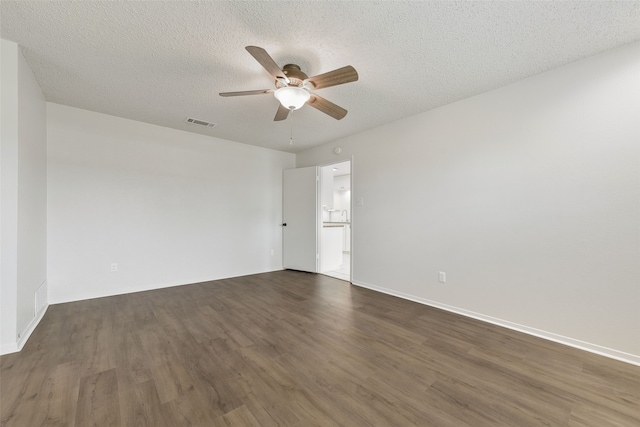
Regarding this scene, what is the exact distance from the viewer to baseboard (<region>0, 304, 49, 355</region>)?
78.7 inches

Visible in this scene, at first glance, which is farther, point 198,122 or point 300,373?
point 198,122

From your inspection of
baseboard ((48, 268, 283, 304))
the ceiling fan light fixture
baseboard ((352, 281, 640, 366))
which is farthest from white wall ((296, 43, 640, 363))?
baseboard ((48, 268, 283, 304))

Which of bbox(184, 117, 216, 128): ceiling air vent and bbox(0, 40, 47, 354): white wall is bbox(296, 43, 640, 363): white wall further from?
bbox(0, 40, 47, 354): white wall

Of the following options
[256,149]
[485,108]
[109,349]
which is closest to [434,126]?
[485,108]

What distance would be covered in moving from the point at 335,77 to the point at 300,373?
2256 millimetres

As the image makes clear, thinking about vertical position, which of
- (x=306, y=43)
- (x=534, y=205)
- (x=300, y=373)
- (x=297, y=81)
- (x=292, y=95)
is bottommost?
(x=300, y=373)

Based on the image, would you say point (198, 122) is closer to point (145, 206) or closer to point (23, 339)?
point (145, 206)

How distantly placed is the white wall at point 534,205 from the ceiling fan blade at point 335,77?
5.94 feet

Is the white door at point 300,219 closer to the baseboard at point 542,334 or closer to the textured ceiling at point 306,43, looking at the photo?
the baseboard at point 542,334

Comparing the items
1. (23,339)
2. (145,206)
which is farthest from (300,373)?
(145,206)

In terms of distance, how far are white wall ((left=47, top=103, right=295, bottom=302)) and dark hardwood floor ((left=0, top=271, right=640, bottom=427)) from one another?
0.80 metres

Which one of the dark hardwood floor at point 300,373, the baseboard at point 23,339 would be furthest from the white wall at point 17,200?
the dark hardwood floor at point 300,373

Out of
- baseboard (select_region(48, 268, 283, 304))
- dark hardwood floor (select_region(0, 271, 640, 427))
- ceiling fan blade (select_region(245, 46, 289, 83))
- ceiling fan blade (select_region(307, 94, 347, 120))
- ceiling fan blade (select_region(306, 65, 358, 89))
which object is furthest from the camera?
baseboard (select_region(48, 268, 283, 304))

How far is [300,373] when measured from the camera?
179 centimetres
